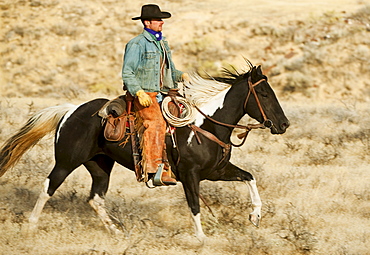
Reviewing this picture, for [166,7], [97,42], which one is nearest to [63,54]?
[97,42]

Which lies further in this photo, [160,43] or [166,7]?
[166,7]

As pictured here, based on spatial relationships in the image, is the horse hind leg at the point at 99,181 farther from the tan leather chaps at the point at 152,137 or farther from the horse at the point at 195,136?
the tan leather chaps at the point at 152,137

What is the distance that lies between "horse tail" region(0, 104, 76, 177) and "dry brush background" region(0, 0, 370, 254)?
2.25 ft

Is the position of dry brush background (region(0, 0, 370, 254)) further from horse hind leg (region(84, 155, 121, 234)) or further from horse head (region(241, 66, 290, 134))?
horse head (region(241, 66, 290, 134))

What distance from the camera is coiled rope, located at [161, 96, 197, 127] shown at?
20.0 ft

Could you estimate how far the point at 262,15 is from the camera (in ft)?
70.1

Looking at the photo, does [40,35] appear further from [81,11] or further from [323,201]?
[323,201]

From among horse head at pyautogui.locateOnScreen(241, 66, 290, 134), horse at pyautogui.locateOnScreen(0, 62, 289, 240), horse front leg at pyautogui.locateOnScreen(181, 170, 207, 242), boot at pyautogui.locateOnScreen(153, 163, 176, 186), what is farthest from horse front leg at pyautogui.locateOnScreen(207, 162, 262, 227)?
horse head at pyautogui.locateOnScreen(241, 66, 290, 134)

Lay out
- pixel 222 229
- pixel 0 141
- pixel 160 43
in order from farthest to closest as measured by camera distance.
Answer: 1. pixel 0 141
2. pixel 222 229
3. pixel 160 43

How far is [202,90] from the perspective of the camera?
642 centimetres

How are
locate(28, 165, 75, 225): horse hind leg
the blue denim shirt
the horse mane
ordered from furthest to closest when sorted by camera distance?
locate(28, 165, 75, 225): horse hind leg < the horse mane < the blue denim shirt

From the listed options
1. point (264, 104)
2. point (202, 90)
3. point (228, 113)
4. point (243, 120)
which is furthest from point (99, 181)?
point (243, 120)

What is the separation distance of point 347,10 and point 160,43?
16.7 m

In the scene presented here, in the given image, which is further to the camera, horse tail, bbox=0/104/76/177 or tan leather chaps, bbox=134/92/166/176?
horse tail, bbox=0/104/76/177
